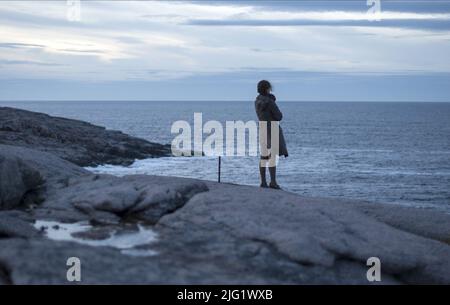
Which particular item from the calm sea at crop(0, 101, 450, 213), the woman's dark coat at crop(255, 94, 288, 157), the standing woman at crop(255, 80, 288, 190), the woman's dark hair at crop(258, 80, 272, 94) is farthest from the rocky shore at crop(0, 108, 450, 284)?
the calm sea at crop(0, 101, 450, 213)

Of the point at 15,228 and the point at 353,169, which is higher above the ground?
the point at 353,169

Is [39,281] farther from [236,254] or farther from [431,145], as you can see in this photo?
[431,145]

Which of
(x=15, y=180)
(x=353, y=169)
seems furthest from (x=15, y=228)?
(x=353, y=169)

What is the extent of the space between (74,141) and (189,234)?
44.7 meters

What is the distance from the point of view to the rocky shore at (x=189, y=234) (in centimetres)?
883

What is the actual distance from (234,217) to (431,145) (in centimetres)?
10174

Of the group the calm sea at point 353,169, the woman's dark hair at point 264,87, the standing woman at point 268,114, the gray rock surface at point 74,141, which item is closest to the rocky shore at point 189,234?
the standing woman at point 268,114

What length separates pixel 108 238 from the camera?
399 inches

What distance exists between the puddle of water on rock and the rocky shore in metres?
0.02

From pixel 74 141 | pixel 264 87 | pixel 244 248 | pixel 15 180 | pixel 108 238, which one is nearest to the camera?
pixel 244 248

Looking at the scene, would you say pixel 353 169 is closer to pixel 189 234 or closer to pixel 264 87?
pixel 264 87

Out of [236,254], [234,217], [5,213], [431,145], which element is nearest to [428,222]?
[234,217]

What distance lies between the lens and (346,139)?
120 m

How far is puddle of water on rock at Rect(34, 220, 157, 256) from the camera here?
31.4ft
